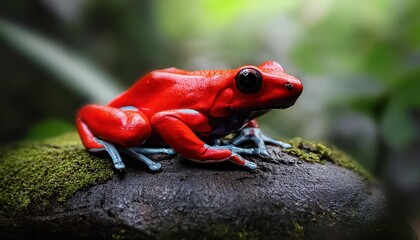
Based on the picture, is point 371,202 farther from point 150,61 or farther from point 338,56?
point 150,61

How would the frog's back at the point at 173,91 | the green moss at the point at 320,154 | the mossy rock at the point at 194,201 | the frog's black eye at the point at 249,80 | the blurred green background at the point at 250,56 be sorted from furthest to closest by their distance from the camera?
the blurred green background at the point at 250,56 < the green moss at the point at 320,154 < the frog's back at the point at 173,91 < the frog's black eye at the point at 249,80 < the mossy rock at the point at 194,201

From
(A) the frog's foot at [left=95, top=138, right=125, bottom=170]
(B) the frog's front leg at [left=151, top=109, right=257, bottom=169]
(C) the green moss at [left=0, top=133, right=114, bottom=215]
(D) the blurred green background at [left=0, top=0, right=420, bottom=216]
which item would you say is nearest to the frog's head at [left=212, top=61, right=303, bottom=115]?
(B) the frog's front leg at [left=151, top=109, right=257, bottom=169]

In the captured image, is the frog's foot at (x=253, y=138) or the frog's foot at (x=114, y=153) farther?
the frog's foot at (x=253, y=138)

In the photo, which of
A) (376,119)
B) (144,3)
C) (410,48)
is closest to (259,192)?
(376,119)

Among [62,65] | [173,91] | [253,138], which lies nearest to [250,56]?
[62,65]

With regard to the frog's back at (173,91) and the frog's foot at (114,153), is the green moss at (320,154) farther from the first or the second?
the frog's foot at (114,153)

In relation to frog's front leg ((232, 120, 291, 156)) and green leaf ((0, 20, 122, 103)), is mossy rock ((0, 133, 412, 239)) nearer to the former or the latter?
frog's front leg ((232, 120, 291, 156))

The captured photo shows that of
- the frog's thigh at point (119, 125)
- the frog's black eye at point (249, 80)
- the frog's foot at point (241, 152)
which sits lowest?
the frog's foot at point (241, 152)

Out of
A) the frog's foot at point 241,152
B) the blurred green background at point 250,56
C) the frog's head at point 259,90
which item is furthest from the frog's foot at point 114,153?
the blurred green background at point 250,56

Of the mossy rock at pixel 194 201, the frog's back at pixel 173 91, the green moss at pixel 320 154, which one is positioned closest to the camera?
the mossy rock at pixel 194 201
